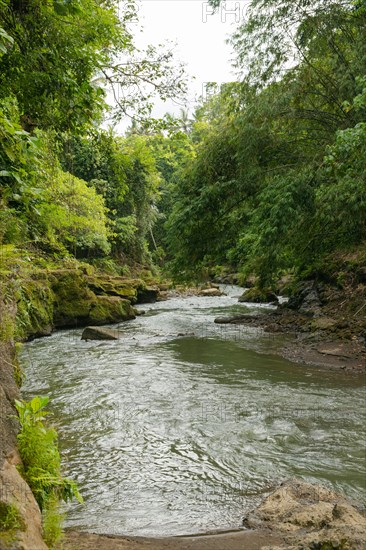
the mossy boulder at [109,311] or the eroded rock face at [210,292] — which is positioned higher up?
the mossy boulder at [109,311]

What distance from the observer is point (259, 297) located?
2234 centimetres

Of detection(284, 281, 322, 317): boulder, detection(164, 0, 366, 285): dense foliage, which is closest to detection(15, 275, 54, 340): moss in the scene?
detection(164, 0, 366, 285): dense foliage

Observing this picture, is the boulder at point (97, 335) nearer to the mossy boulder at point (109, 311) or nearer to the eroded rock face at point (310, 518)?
the mossy boulder at point (109, 311)

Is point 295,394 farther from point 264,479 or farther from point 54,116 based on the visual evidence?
point 54,116

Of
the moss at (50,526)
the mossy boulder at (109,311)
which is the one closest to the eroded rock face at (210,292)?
the mossy boulder at (109,311)

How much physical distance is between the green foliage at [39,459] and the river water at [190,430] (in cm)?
104

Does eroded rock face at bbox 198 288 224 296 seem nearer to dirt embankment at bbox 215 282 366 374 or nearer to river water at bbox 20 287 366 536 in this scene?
dirt embankment at bbox 215 282 366 374

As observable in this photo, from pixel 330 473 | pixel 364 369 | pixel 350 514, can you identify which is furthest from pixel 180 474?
pixel 364 369

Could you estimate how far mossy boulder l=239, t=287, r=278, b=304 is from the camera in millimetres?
21788

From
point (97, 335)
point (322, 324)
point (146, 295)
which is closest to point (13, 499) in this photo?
point (97, 335)

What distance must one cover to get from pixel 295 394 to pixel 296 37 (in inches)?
404

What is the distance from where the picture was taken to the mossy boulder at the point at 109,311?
16194 mm

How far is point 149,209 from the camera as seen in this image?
35312 millimetres

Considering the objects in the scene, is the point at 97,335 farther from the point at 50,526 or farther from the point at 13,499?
the point at 13,499
